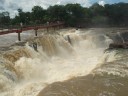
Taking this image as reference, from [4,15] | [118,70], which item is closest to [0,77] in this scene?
[118,70]

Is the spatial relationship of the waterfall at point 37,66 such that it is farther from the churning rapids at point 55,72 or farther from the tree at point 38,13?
the tree at point 38,13

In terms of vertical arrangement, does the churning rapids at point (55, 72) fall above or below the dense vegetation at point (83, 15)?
below

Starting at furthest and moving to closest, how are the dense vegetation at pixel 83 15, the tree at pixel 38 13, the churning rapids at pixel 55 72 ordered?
the tree at pixel 38 13 < the dense vegetation at pixel 83 15 < the churning rapids at pixel 55 72

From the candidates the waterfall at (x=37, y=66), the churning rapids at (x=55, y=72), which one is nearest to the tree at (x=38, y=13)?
the waterfall at (x=37, y=66)

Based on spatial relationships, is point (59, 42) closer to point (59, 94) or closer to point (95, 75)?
point (95, 75)

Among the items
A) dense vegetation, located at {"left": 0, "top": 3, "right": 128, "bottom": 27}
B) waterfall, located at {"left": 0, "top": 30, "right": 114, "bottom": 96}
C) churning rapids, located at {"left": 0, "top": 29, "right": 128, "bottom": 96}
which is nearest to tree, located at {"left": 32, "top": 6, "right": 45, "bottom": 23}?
dense vegetation, located at {"left": 0, "top": 3, "right": 128, "bottom": 27}

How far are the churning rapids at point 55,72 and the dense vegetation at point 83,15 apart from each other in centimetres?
2974

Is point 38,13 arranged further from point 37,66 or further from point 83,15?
point 37,66

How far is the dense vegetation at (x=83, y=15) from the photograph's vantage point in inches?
2263

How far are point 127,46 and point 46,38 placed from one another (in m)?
7.71

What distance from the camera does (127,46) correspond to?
23625mm

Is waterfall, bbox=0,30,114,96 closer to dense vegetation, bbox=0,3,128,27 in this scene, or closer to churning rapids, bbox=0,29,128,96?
churning rapids, bbox=0,29,128,96

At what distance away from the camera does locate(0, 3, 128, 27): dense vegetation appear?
5747cm

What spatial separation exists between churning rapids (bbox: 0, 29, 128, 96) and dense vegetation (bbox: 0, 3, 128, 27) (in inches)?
1171
